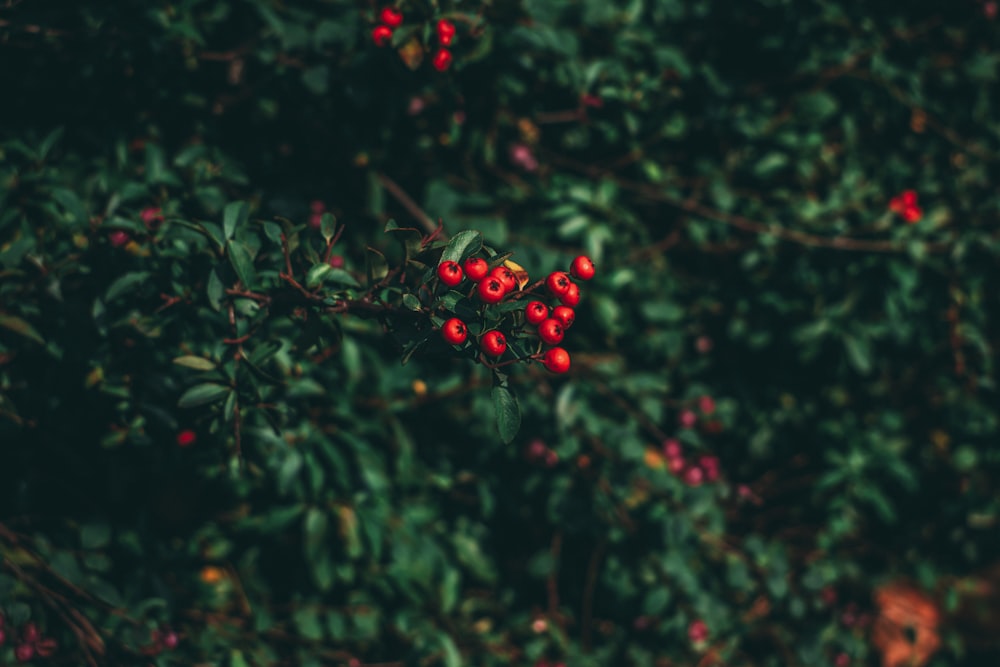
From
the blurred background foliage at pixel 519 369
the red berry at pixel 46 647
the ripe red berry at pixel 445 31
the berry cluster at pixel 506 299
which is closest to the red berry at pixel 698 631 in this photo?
the blurred background foliage at pixel 519 369

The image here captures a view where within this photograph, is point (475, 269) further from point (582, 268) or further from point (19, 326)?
point (19, 326)

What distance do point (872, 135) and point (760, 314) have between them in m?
0.81

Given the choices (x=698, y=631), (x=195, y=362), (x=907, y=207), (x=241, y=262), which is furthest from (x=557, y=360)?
(x=907, y=207)

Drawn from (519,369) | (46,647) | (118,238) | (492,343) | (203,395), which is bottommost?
(46,647)

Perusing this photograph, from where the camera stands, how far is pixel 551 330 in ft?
3.88

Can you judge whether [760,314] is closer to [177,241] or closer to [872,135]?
[872,135]

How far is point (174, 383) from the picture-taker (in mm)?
1604

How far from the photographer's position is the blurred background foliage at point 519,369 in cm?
168

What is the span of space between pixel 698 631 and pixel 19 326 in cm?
211

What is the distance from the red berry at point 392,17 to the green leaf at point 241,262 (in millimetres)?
A: 661

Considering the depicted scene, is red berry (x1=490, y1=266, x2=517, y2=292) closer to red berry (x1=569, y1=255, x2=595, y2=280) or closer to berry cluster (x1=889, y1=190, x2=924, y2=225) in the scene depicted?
red berry (x1=569, y1=255, x2=595, y2=280)

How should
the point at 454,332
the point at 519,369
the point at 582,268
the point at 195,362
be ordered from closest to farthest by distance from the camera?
the point at 454,332
the point at 582,268
the point at 195,362
the point at 519,369

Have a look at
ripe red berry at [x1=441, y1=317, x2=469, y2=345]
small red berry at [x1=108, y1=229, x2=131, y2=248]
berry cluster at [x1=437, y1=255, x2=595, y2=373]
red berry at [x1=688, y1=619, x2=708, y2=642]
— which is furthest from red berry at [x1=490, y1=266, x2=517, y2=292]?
red berry at [x1=688, y1=619, x2=708, y2=642]

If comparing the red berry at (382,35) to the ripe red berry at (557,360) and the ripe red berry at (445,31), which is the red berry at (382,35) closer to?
the ripe red berry at (445,31)
